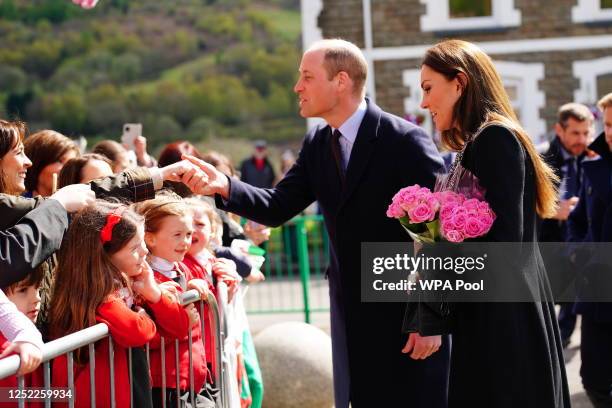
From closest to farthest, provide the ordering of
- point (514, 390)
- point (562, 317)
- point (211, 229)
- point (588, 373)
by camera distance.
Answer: point (514, 390)
point (211, 229)
point (588, 373)
point (562, 317)

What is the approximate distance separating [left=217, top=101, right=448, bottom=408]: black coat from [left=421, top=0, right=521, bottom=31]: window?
1500cm

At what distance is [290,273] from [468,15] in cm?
910

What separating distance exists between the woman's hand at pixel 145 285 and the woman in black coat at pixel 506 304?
1.16 metres

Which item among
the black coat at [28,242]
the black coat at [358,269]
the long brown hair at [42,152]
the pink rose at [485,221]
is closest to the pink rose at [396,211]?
the pink rose at [485,221]

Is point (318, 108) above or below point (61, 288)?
above

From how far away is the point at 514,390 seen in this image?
13.2 ft

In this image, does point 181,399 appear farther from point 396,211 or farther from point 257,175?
point 257,175

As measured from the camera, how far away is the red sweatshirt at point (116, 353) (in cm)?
390

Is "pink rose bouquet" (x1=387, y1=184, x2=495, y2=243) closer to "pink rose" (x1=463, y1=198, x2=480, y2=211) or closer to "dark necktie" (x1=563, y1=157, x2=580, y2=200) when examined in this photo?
"pink rose" (x1=463, y1=198, x2=480, y2=211)

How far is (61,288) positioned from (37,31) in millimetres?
34340

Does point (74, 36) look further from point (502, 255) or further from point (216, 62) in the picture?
point (502, 255)

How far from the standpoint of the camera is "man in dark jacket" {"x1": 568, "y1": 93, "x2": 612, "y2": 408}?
618 centimetres

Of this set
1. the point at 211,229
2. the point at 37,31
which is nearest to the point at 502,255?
the point at 211,229

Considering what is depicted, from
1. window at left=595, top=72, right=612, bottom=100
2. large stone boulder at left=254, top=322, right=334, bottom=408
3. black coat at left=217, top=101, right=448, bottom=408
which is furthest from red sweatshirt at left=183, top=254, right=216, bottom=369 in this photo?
window at left=595, top=72, right=612, bottom=100
